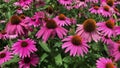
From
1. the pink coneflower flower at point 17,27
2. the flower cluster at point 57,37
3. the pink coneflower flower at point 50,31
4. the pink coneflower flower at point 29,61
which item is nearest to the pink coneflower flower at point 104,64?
the flower cluster at point 57,37

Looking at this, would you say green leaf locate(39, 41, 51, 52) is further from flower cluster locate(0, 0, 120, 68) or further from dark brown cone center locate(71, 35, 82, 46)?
dark brown cone center locate(71, 35, 82, 46)

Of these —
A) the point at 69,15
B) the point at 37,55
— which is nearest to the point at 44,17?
the point at 37,55

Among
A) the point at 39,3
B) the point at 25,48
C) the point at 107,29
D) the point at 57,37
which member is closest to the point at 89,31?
the point at 107,29

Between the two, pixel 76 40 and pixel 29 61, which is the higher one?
pixel 76 40

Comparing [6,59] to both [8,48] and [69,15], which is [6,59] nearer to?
[8,48]

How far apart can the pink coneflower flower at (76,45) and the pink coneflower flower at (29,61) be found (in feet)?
0.71

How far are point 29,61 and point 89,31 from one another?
0.40 meters

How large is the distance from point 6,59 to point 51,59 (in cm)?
28

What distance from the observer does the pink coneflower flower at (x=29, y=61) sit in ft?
6.61

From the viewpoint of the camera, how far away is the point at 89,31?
6.51ft

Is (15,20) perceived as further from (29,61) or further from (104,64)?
(104,64)

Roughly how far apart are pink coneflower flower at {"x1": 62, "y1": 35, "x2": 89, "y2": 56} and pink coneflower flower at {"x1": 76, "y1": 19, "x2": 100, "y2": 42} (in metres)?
0.04

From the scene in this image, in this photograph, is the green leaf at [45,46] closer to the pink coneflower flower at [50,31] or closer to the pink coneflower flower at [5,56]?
the pink coneflower flower at [50,31]

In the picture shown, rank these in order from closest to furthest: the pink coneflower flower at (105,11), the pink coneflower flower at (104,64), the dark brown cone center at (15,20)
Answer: the pink coneflower flower at (104,64), the dark brown cone center at (15,20), the pink coneflower flower at (105,11)
